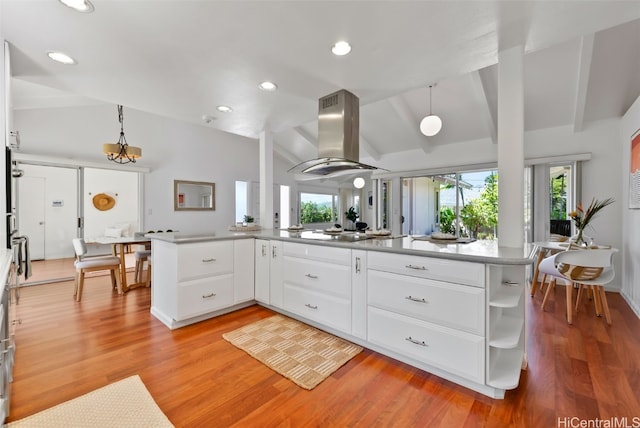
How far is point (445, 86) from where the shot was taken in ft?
13.5

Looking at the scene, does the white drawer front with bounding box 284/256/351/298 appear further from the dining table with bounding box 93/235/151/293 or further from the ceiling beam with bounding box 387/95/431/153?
the ceiling beam with bounding box 387/95/431/153

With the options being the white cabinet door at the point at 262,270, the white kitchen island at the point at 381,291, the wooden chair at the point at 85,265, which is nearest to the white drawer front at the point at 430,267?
the white kitchen island at the point at 381,291

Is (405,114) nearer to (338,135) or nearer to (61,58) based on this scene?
(338,135)

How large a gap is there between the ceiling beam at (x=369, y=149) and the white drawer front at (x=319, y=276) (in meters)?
4.16

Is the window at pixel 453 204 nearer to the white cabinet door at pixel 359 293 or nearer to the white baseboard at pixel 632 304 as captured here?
the white baseboard at pixel 632 304

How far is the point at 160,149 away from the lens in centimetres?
594

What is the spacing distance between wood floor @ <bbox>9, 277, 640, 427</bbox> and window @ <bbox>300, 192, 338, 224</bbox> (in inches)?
245

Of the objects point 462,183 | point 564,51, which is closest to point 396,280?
point 564,51

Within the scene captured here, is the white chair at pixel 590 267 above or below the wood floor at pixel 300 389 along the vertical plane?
above

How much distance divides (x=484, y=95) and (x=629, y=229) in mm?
2399

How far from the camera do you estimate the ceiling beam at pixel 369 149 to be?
609cm

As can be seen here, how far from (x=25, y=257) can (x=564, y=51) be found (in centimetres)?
552

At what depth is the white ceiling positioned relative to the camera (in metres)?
1.59

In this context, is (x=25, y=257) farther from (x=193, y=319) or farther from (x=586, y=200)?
(x=586, y=200)
